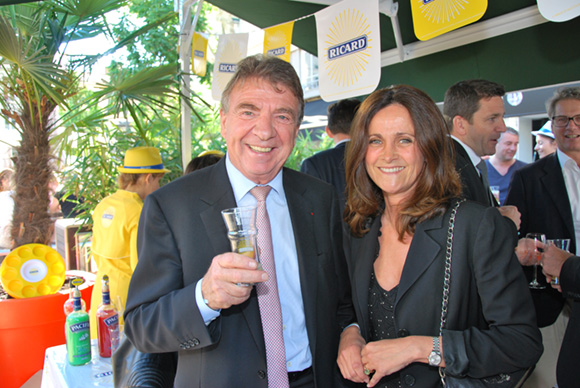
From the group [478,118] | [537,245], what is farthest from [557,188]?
[537,245]

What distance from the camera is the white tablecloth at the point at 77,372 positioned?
196 cm

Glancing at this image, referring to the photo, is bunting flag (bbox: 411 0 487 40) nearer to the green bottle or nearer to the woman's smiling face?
the woman's smiling face

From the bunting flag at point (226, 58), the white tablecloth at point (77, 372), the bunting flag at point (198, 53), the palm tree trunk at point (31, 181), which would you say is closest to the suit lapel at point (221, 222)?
the white tablecloth at point (77, 372)

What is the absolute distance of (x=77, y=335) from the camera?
209cm

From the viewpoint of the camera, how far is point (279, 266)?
157 centimetres

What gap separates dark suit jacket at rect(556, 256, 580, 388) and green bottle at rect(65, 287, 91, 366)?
2528mm

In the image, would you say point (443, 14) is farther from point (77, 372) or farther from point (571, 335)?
point (77, 372)

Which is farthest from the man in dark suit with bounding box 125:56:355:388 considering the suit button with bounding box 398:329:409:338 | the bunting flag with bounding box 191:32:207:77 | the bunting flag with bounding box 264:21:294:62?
the bunting flag with bounding box 191:32:207:77

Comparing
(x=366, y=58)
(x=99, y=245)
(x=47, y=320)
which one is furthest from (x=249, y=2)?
(x=47, y=320)

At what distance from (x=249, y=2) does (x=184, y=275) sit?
406 cm

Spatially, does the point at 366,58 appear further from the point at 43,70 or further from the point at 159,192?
the point at 43,70

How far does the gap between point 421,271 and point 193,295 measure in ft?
2.73

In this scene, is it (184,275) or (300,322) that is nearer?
(184,275)

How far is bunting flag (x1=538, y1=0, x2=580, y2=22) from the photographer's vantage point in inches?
79.4
